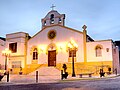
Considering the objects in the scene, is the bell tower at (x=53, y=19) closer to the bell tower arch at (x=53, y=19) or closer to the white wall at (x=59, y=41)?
the bell tower arch at (x=53, y=19)

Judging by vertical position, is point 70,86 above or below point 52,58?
below

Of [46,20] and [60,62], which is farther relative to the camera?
[46,20]

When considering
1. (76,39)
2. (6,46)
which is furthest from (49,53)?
(6,46)

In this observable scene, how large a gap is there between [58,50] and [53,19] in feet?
16.5

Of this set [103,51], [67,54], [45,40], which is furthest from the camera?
[45,40]

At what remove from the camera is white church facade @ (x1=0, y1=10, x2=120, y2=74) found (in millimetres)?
29719

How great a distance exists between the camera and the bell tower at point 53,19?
3369 centimetres

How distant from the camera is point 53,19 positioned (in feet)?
113

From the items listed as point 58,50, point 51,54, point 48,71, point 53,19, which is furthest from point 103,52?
point 53,19

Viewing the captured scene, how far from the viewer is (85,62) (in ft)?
99.6

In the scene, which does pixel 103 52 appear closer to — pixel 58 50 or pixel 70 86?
pixel 58 50

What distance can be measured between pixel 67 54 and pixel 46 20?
265 inches

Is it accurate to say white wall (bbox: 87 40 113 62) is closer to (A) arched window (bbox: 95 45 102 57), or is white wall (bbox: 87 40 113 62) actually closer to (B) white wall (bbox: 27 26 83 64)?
(A) arched window (bbox: 95 45 102 57)

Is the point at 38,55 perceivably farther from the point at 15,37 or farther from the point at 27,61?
the point at 15,37
